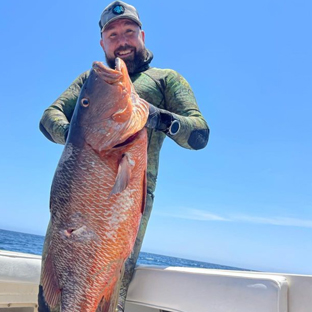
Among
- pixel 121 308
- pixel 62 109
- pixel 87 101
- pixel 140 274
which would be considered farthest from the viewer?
pixel 62 109

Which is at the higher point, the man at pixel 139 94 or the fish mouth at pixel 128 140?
the man at pixel 139 94

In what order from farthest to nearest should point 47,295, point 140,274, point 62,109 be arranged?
point 62,109, point 140,274, point 47,295

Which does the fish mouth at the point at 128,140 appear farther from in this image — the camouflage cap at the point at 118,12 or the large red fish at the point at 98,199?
the camouflage cap at the point at 118,12

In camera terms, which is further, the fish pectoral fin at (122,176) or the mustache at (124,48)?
the mustache at (124,48)

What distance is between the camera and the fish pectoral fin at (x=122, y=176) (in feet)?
6.72

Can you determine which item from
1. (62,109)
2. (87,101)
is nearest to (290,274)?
(87,101)

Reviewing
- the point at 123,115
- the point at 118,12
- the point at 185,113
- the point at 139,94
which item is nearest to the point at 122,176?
the point at 123,115

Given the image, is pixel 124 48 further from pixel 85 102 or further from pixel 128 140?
pixel 128 140

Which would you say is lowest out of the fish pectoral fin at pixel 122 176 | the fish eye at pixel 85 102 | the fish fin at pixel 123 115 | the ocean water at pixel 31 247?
the ocean water at pixel 31 247

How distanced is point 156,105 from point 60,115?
31.3 inches

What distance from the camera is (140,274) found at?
294 cm

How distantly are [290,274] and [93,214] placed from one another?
123 centimetres

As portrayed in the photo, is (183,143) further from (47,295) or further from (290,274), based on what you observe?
(47,295)

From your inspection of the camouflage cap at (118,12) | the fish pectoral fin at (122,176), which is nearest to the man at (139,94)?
the camouflage cap at (118,12)
